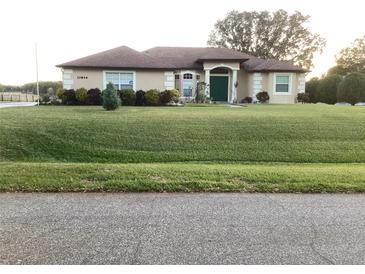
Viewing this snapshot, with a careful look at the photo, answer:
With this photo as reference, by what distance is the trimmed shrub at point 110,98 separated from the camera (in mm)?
14719

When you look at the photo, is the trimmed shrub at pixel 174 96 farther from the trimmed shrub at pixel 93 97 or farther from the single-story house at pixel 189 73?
the trimmed shrub at pixel 93 97

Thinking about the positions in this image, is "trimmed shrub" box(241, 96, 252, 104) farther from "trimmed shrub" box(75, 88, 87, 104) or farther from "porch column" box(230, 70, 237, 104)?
"trimmed shrub" box(75, 88, 87, 104)

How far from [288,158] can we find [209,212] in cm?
527

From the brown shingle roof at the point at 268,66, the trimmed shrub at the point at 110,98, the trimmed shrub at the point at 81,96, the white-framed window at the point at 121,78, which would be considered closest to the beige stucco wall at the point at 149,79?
the white-framed window at the point at 121,78

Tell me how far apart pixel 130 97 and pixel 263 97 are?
11.3m

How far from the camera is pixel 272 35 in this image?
4556cm

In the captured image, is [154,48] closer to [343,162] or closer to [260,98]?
[260,98]

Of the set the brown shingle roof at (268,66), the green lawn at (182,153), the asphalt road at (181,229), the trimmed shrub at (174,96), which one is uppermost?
the brown shingle roof at (268,66)

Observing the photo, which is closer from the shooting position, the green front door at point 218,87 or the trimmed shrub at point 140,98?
the trimmed shrub at point 140,98

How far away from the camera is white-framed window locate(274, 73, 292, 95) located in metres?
26.0

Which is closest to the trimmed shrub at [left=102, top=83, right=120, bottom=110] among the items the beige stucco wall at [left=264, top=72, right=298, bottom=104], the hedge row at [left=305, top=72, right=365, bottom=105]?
the beige stucco wall at [left=264, top=72, right=298, bottom=104]

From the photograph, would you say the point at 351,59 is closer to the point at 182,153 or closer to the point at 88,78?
the point at 88,78

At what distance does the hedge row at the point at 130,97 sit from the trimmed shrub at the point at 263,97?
852cm

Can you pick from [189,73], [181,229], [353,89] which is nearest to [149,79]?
[189,73]
